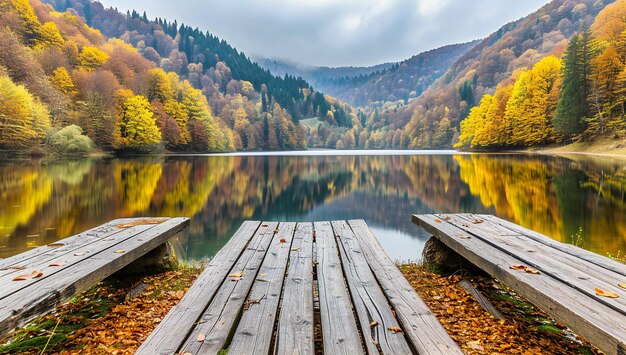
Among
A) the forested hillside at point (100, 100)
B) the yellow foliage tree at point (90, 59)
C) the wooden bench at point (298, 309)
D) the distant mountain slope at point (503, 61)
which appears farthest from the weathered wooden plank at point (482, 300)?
the distant mountain slope at point (503, 61)

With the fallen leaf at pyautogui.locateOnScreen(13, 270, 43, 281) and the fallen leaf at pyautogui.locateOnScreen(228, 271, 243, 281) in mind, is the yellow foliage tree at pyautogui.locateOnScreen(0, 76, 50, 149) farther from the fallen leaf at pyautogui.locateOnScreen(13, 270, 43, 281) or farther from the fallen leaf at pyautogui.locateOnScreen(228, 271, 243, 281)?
the fallen leaf at pyautogui.locateOnScreen(228, 271, 243, 281)

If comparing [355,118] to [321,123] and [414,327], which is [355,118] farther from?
[414,327]

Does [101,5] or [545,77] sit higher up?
[101,5]

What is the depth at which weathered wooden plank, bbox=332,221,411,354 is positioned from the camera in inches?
74.2

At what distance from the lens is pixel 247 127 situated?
100688mm

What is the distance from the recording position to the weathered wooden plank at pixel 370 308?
188 centimetres

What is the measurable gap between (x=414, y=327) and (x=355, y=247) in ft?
6.19

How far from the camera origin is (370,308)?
93.0 inches

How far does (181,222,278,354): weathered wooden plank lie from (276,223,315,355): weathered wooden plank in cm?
32

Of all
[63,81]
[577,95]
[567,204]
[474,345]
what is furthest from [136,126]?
[577,95]

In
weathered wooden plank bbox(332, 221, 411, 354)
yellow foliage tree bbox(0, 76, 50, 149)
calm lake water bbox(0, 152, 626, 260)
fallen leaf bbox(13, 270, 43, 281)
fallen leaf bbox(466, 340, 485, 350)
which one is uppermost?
yellow foliage tree bbox(0, 76, 50, 149)

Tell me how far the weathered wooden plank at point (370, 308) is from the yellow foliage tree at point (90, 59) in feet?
252

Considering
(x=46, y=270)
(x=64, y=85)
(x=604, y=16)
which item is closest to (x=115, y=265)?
(x=46, y=270)

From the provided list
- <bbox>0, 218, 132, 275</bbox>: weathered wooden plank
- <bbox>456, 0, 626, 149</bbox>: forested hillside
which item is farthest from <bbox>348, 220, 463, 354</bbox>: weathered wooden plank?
<bbox>456, 0, 626, 149</bbox>: forested hillside
